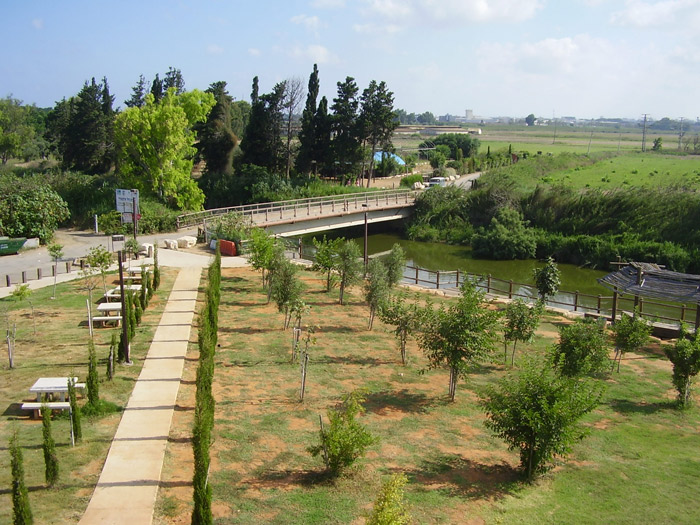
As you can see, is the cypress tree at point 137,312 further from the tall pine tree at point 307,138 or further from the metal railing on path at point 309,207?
the tall pine tree at point 307,138

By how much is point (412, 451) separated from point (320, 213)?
32905 millimetres

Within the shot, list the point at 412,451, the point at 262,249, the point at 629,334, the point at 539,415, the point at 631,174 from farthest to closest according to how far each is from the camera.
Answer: the point at 631,174, the point at 262,249, the point at 629,334, the point at 412,451, the point at 539,415

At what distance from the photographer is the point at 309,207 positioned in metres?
44.5

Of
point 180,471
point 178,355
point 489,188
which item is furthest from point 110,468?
point 489,188

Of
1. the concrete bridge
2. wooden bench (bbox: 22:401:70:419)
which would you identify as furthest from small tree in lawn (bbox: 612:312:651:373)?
the concrete bridge

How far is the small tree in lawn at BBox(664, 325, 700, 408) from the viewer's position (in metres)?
16.0

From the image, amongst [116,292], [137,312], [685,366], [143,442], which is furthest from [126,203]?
[685,366]

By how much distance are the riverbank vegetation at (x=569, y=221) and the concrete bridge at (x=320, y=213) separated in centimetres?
220

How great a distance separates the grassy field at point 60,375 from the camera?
10234 mm

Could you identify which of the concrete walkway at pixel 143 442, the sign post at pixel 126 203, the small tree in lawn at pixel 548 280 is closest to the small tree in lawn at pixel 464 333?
the concrete walkway at pixel 143 442

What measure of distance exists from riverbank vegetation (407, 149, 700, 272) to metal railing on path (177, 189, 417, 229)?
243 centimetres

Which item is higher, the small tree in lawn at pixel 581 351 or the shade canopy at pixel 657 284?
the shade canopy at pixel 657 284

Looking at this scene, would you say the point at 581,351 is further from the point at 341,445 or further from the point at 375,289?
the point at 341,445

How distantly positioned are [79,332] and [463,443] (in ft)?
37.5
